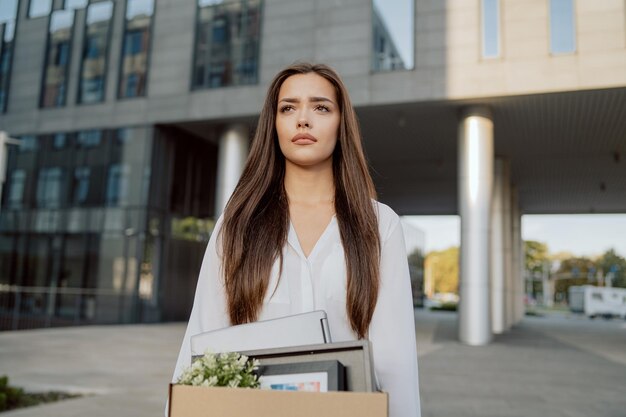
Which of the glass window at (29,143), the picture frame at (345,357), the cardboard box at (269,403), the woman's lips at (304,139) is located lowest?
the cardboard box at (269,403)

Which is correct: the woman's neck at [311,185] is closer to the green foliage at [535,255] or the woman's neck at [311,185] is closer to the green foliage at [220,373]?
the green foliage at [220,373]

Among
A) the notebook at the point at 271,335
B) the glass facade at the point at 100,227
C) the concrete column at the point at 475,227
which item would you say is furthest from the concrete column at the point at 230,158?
the notebook at the point at 271,335

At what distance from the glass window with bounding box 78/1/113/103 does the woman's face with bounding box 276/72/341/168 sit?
65.8 ft

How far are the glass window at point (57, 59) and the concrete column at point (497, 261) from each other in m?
16.6

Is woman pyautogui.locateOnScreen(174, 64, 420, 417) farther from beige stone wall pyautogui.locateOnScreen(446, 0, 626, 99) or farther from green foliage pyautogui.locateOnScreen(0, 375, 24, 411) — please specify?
beige stone wall pyautogui.locateOnScreen(446, 0, 626, 99)

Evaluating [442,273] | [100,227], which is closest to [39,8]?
[100,227]

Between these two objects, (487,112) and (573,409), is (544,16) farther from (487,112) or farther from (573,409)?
(573,409)

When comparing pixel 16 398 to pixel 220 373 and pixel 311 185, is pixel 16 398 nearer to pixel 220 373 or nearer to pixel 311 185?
pixel 311 185

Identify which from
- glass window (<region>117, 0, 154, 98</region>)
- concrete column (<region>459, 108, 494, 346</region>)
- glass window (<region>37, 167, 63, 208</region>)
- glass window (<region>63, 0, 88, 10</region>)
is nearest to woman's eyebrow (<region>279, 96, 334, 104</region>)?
concrete column (<region>459, 108, 494, 346</region>)

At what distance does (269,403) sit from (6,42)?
989 inches

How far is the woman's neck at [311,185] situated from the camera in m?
1.90

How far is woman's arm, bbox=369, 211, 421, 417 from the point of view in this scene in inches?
60.7

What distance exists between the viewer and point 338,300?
1695mm

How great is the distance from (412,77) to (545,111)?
4067 mm
